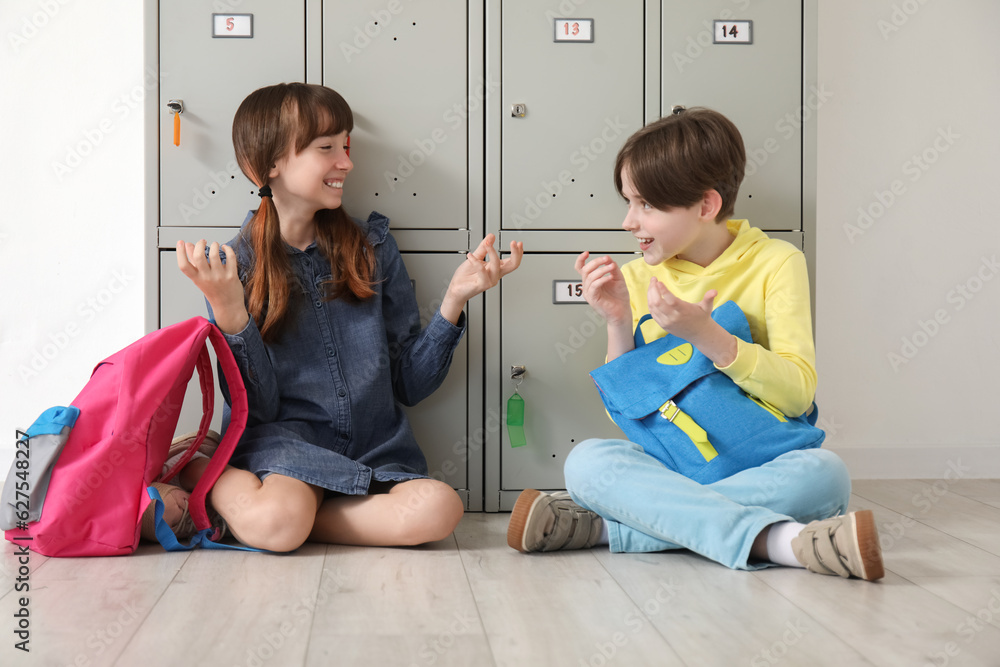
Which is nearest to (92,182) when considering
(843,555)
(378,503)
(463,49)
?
(463,49)

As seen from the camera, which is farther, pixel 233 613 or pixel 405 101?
pixel 405 101

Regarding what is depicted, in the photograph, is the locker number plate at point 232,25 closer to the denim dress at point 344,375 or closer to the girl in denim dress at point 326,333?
the girl in denim dress at point 326,333

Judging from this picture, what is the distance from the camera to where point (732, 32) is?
1.75m

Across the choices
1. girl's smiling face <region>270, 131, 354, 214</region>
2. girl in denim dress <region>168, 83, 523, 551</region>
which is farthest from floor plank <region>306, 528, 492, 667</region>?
girl's smiling face <region>270, 131, 354, 214</region>

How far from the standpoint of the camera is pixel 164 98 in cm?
167

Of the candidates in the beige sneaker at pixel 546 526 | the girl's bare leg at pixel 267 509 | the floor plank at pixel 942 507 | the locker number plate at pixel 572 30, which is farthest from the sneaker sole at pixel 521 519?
the locker number plate at pixel 572 30

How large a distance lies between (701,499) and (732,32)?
3.48 ft

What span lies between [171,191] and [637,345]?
1.03 meters

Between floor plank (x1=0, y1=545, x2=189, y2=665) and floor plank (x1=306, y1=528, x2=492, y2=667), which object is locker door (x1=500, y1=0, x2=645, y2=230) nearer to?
floor plank (x1=306, y1=528, x2=492, y2=667)

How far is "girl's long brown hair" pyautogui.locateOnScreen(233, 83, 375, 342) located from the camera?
154 cm

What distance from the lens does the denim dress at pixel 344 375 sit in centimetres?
149

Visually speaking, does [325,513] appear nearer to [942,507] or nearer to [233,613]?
[233,613]

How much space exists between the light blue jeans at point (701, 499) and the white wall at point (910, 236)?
3.17 ft

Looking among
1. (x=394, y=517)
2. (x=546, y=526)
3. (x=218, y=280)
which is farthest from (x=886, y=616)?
(x=218, y=280)
